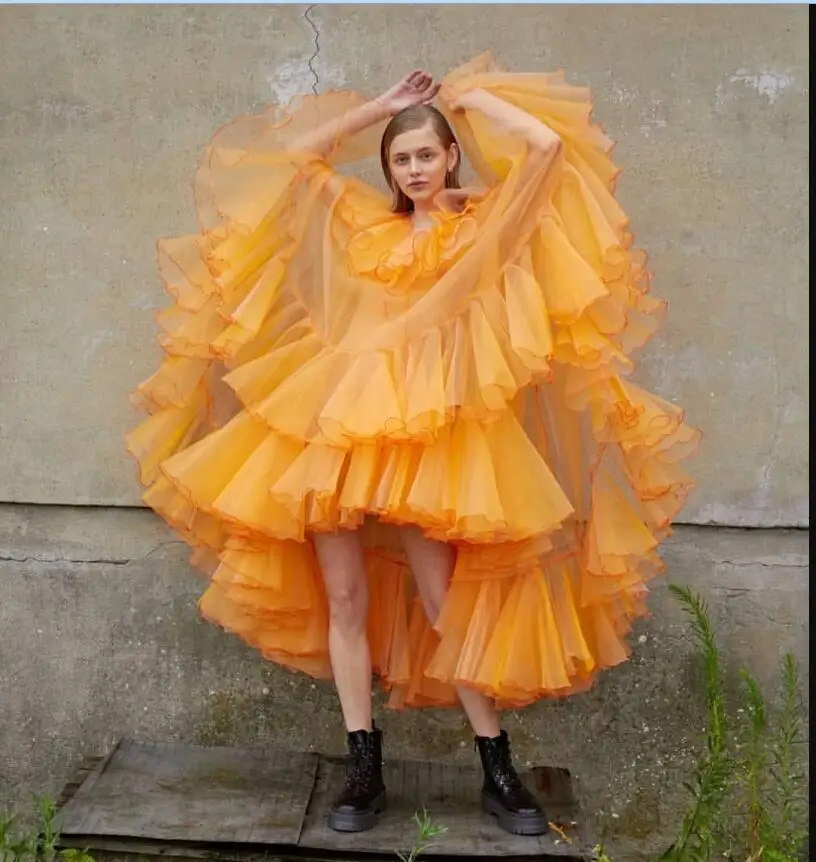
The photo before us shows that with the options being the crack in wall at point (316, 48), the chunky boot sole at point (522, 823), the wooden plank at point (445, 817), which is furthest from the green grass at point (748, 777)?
the crack in wall at point (316, 48)

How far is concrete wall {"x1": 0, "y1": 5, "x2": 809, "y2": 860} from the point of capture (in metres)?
3.00

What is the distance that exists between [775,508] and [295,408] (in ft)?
5.11

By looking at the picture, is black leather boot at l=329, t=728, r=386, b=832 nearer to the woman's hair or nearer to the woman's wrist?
the woman's hair

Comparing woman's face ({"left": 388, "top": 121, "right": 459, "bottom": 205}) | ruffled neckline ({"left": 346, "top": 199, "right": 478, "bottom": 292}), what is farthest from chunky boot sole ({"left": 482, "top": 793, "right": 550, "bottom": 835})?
woman's face ({"left": 388, "top": 121, "right": 459, "bottom": 205})

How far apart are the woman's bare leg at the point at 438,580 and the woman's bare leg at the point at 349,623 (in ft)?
0.46

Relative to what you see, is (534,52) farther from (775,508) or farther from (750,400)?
(775,508)

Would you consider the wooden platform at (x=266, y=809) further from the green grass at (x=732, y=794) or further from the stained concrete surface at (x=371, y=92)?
the stained concrete surface at (x=371, y=92)

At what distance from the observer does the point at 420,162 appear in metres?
2.42

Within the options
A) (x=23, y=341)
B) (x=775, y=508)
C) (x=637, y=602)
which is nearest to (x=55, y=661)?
(x=23, y=341)

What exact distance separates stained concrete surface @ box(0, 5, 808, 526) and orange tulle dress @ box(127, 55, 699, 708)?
1.78 feet

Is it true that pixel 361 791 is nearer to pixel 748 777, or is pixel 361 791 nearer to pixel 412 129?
pixel 748 777

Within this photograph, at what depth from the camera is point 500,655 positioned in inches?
91.0

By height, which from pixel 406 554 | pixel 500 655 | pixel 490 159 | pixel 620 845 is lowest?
pixel 620 845

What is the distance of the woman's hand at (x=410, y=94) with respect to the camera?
8.36ft
